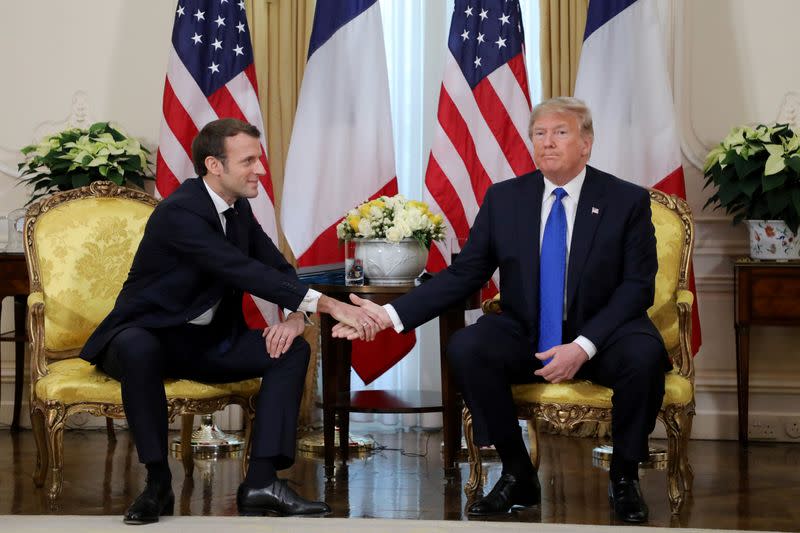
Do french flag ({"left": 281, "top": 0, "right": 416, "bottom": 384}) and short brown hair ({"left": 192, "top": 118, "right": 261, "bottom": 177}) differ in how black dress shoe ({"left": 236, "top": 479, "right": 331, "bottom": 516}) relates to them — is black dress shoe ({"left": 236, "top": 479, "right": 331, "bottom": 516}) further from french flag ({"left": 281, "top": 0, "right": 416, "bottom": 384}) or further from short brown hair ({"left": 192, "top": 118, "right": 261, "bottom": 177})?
french flag ({"left": 281, "top": 0, "right": 416, "bottom": 384})

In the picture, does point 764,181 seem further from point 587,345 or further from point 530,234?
point 587,345

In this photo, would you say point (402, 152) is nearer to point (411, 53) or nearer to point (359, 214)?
point (411, 53)

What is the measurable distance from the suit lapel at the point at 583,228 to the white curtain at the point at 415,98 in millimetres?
2084

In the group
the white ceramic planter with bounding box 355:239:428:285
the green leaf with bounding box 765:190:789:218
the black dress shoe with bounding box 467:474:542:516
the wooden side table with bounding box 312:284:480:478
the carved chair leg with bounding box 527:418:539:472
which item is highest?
the green leaf with bounding box 765:190:789:218

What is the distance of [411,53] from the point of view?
5785 mm

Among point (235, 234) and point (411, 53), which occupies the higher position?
point (411, 53)

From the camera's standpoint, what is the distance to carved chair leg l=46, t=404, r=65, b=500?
3.72m

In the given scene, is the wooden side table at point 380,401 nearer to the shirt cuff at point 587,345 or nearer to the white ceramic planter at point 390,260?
the white ceramic planter at point 390,260

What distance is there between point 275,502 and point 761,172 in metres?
2.82

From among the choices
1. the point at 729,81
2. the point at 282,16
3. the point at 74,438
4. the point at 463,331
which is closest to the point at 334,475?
the point at 463,331

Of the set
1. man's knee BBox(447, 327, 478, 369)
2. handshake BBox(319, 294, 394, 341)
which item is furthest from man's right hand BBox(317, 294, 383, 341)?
man's knee BBox(447, 327, 478, 369)

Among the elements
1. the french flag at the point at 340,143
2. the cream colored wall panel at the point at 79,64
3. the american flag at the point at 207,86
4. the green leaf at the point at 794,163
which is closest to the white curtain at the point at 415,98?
the french flag at the point at 340,143

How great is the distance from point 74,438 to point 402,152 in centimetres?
230

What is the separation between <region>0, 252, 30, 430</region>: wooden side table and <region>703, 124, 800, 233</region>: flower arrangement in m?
3.37
